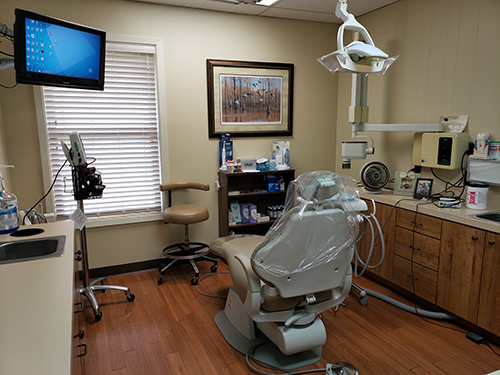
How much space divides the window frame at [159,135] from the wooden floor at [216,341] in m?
0.73

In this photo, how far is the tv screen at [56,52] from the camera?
7.07 feet

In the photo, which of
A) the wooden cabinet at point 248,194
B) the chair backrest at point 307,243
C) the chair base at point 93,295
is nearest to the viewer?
the chair backrest at point 307,243

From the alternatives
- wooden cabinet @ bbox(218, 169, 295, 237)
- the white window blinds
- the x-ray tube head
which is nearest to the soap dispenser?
the white window blinds

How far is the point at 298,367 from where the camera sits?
221 centimetres

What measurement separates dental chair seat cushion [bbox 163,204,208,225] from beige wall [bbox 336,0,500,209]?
6.27ft

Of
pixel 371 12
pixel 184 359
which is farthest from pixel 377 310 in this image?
pixel 371 12

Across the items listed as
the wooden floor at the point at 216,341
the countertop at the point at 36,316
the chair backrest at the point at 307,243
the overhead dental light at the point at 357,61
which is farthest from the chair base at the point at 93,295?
the overhead dental light at the point at 357,61

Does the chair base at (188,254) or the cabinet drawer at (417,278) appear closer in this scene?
the cabinet drawer at (417,278)

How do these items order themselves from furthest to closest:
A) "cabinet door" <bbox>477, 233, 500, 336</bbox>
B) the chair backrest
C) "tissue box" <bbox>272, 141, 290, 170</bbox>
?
"tissue box" <bbox>272, 141, 290, 170</bbox> → "cabinet door" <bbox>477, 233, 500, 336</bbox> → the chair backrest

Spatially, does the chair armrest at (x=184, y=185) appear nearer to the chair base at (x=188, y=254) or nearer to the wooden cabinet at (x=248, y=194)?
the wooden cabinet at (x=248, y=194)

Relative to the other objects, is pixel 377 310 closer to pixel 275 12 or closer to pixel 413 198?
pixel 413 198

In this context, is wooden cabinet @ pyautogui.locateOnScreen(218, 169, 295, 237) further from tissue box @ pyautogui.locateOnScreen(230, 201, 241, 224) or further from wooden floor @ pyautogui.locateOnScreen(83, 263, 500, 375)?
wooden floor @ pyautogui.locateOnScreen(83, 263, 500, 375)

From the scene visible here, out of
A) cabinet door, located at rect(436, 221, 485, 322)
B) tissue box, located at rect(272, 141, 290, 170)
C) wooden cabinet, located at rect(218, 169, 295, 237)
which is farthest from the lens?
tissue box, located at rect(272, 141, 290, 170)

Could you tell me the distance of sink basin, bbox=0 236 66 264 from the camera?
1892mm
